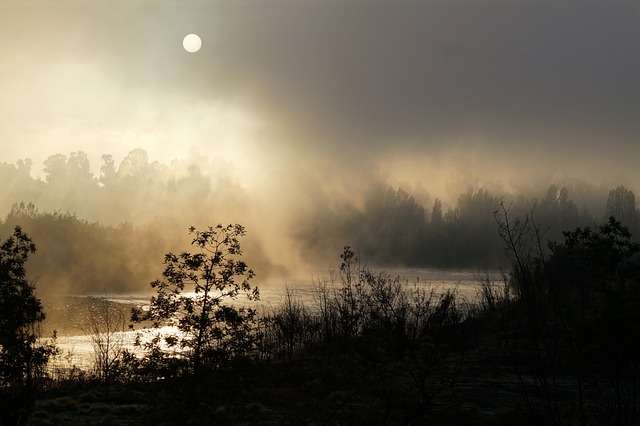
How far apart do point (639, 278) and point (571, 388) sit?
14456mm

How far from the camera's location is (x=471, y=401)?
16469 millimetres

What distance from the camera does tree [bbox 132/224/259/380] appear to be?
9.49m

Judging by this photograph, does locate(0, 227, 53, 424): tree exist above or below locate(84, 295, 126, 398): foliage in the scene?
above

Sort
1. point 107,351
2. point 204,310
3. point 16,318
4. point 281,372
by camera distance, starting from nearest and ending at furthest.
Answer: point 204,310
point 16,318
point 107,351
point 281,372

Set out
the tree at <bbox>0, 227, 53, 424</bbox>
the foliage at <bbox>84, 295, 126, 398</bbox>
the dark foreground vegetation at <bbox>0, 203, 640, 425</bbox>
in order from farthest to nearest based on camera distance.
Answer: the foliage at <bbox>84, 295, 126, 398</bbox>
the tree at <bbox>0, 227, 53, 424</bbox>
the dark foreground vegetation at <bbox>0, 203, 640, 425</bbox>

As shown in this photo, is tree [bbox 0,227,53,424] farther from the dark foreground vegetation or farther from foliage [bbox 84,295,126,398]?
foliage [bbox 84,295,126,398]

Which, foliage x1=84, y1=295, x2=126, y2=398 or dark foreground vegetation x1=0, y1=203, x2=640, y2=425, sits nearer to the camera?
dark foreground vegetation x1=0, y1=203, x2=640, y2=425

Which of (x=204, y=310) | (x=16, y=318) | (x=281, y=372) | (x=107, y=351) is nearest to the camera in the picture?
(x=204, y=310)

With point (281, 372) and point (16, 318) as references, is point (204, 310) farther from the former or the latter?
point (281, 372)

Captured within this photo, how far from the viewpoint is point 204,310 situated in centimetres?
999

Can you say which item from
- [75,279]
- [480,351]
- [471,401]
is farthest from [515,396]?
[75,279]

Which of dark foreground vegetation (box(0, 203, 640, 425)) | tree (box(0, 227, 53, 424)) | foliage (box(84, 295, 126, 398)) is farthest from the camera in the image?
foliage (box(84, 295, 126, 398))

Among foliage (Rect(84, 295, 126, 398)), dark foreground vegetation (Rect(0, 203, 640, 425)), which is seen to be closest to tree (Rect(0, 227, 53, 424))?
dark foreground vegetation (Rect(0, 203, 640, 425))

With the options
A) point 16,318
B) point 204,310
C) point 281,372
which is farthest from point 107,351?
point 204,310
